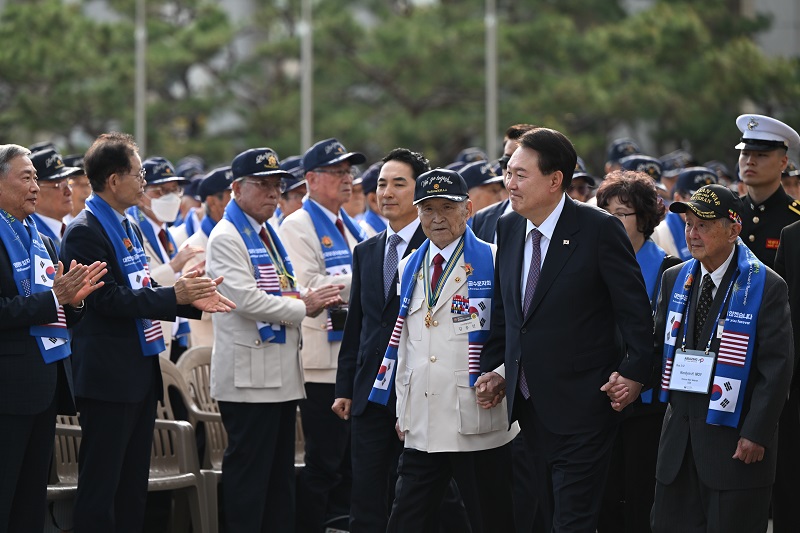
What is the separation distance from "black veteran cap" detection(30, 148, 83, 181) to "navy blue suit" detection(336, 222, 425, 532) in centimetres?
222

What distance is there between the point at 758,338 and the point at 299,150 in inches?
901

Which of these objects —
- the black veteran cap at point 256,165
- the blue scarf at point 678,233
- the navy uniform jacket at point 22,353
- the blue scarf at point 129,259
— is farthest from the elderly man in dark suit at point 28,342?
the blue scarf at point 678,233

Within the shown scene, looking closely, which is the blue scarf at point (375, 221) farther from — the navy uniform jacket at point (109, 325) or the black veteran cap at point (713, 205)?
the black veteran cap at point (713, 205)

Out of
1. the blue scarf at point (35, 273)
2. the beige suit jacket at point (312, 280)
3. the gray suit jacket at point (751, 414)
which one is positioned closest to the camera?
the gray suit jacket at point (751, 414)

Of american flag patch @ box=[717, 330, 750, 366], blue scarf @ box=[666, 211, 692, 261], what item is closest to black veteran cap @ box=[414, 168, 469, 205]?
american flag patch @ box=[717, 330, 750, 366]

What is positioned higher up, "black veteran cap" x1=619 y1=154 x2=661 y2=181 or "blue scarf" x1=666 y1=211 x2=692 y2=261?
"black veteran cap" x1=619 y1=154 x2=661 y2=181

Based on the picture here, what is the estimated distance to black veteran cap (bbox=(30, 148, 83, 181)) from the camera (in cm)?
839

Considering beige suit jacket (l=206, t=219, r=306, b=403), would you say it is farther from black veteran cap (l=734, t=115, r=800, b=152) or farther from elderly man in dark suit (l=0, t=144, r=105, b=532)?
black veteran cap (l=734, t=115, r=800, b=152)

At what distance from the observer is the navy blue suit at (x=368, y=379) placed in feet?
23.4

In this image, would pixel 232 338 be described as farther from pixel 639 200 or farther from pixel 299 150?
pixel 299 150

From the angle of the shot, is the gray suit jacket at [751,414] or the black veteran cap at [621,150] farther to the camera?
the black veteran cap at [621,150]

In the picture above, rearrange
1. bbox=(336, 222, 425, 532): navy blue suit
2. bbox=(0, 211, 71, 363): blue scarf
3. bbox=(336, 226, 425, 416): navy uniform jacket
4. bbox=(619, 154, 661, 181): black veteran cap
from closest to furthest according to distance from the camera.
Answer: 1. bbox=(0, 211, 71, 363): blue scarf
2. bbox=(336, 222, 425, 532): navy blue suit
3. bbox=(336, 226, 425, 416): navy uniform jacket
4. bbox=(619, 154, 661, 181): black veteran cap

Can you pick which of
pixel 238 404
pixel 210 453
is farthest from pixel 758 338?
pixel 210 453

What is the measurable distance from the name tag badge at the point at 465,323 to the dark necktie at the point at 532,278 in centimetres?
44
